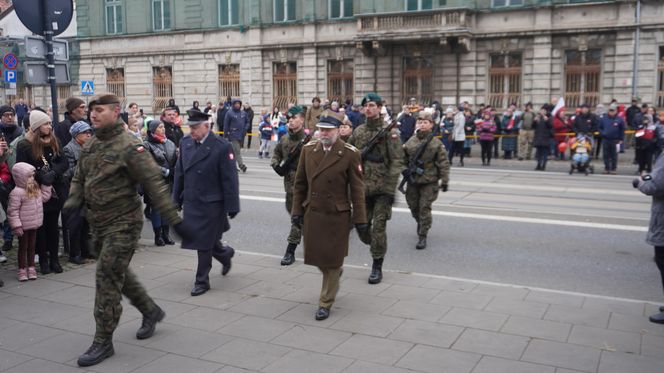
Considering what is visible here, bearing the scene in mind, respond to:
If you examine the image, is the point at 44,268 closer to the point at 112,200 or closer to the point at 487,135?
the point at 112,200

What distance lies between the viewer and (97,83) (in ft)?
130

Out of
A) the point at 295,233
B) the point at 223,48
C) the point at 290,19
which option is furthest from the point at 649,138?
the point at 223,48

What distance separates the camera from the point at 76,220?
784 cm

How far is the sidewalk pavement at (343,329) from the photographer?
4.91 meters

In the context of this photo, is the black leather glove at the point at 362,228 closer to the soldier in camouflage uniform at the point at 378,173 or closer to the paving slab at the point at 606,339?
the soldier in camouflage uniform at the point at 378,173

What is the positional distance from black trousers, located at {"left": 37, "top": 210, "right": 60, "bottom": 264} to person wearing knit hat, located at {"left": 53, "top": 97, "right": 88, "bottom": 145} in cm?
158

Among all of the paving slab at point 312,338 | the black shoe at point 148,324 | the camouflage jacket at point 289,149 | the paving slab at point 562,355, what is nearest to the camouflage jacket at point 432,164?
the camouflage jacket at point 289,149

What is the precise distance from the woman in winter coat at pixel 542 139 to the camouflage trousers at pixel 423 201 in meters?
10.4

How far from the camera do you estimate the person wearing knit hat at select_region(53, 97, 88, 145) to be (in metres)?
8.69

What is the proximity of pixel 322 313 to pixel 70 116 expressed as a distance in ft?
16.0

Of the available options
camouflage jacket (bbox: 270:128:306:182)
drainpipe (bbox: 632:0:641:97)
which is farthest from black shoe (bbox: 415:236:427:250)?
drainpipe (bbox: 632:0:641:97)

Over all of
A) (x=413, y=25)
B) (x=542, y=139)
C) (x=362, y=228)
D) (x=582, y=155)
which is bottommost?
(x=582, y=155)

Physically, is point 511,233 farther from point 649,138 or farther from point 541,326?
point 649,138

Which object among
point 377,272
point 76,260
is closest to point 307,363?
point 377,272
